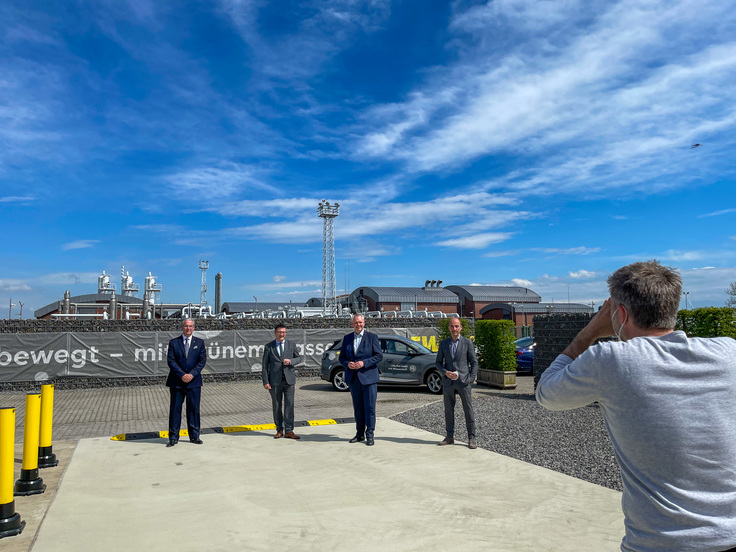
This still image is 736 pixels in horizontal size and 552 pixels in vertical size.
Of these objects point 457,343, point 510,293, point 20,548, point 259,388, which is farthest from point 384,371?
point 510,293

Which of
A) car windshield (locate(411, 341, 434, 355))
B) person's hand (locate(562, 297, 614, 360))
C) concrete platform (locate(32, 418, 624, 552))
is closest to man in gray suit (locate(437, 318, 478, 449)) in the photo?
concrete platform (locate(32, 418, 624, 552))

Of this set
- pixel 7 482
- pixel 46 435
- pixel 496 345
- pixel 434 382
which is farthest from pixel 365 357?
pixel 496 345

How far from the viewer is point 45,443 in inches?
283

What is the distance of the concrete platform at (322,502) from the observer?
460 centimetres

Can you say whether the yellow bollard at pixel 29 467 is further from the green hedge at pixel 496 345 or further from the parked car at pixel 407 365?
the green hedge at pixel 496 345

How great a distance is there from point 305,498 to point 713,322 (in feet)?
28.3

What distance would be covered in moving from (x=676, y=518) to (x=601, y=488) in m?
4.67

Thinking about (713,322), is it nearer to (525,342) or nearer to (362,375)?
(362,375)

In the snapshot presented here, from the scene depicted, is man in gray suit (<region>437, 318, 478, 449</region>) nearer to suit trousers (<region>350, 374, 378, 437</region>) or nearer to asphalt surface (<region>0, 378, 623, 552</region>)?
asphalt surface (<region>0, 378, 623, 552</region>)

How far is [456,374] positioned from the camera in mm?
8328

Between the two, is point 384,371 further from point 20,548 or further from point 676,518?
point 676,518

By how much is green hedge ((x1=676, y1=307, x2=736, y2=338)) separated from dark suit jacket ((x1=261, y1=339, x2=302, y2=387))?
742 cm

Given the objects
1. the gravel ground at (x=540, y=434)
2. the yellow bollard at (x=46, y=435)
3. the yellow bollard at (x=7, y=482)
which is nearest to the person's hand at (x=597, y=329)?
the gravel ground at (x=540, y=434)

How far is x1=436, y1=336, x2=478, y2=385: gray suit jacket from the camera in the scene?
27.8 ft
